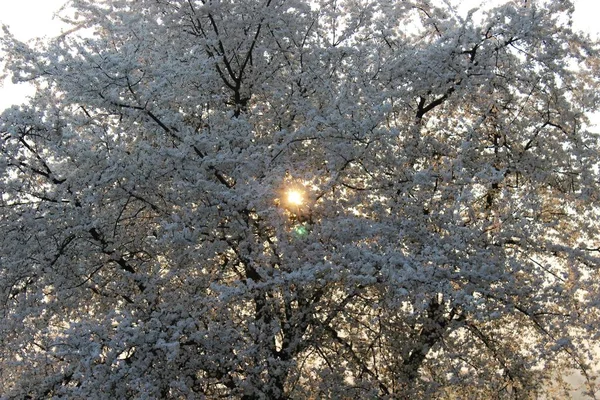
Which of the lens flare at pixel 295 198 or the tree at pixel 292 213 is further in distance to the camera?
the lens flare at pixel 295 198

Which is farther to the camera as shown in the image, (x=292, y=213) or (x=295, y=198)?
(x=292, y=213)

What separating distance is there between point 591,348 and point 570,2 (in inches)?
210

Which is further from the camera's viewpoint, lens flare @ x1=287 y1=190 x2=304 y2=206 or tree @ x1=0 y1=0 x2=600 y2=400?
lens flare @ x1=287 y1=190 x2=304 y2=206

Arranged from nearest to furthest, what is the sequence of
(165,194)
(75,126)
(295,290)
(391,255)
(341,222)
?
1. (391,255)
2. (341,222)
3. (295,290)
4. (165,194)
5. (75,126)

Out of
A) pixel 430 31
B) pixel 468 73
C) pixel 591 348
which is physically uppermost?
pixel 430 31

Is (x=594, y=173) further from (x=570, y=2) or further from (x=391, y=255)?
(x=391, y=255)

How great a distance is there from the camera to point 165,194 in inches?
301

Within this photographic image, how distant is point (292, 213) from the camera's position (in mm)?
7469

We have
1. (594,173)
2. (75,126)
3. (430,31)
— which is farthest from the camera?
(430,31)

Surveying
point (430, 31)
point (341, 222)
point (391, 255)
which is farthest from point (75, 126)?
point (430, 31)

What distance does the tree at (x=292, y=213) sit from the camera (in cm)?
650

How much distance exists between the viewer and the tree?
650cm

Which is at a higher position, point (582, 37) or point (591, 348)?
point (582, 37)

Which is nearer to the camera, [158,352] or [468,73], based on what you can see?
[158,352]
